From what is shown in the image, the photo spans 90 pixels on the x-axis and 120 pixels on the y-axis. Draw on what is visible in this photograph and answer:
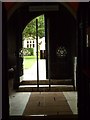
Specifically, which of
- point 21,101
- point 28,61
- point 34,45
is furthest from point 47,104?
point 28,61

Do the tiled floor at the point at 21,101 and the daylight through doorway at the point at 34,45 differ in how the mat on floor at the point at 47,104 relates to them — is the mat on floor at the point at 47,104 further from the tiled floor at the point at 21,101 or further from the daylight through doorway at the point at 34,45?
the daylight through doorway at the point at 34,45

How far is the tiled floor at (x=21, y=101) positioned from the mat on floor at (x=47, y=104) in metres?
0.10

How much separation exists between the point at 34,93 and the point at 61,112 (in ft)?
9.65

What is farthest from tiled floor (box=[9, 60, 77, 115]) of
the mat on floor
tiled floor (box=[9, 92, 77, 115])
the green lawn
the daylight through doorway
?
the green lawn

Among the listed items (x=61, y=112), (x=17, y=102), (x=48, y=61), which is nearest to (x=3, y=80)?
(x=61, y=112)

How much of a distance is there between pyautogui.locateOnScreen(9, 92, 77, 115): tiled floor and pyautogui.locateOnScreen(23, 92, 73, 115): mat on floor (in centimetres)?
10

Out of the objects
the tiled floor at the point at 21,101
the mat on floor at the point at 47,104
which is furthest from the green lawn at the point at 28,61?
the mat on floor at the point at 47,104

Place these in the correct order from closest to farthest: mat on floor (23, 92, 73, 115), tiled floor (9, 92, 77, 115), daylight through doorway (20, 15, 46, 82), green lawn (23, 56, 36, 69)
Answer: mat on floor (23, 92, 73, 115)
tiled floor (9, 92, 77, 115)
daylight through doorway (20, 15, 46, 82)
green lawn (23, 56, 36, 69)

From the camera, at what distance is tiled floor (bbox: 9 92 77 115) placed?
673 centimetres

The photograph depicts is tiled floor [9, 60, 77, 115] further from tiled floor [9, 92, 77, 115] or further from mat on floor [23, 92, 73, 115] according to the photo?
mat on floor [23, 92, 73, 115]

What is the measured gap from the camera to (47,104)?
7.54 meters

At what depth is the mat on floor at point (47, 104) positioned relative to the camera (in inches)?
257

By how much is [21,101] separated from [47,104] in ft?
2.58

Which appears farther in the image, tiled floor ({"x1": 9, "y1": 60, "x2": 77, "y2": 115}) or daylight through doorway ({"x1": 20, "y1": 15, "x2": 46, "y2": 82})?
daylight through doorway ({"x1": 20, "y1": 15, "x2": 46, "y2": 82})
